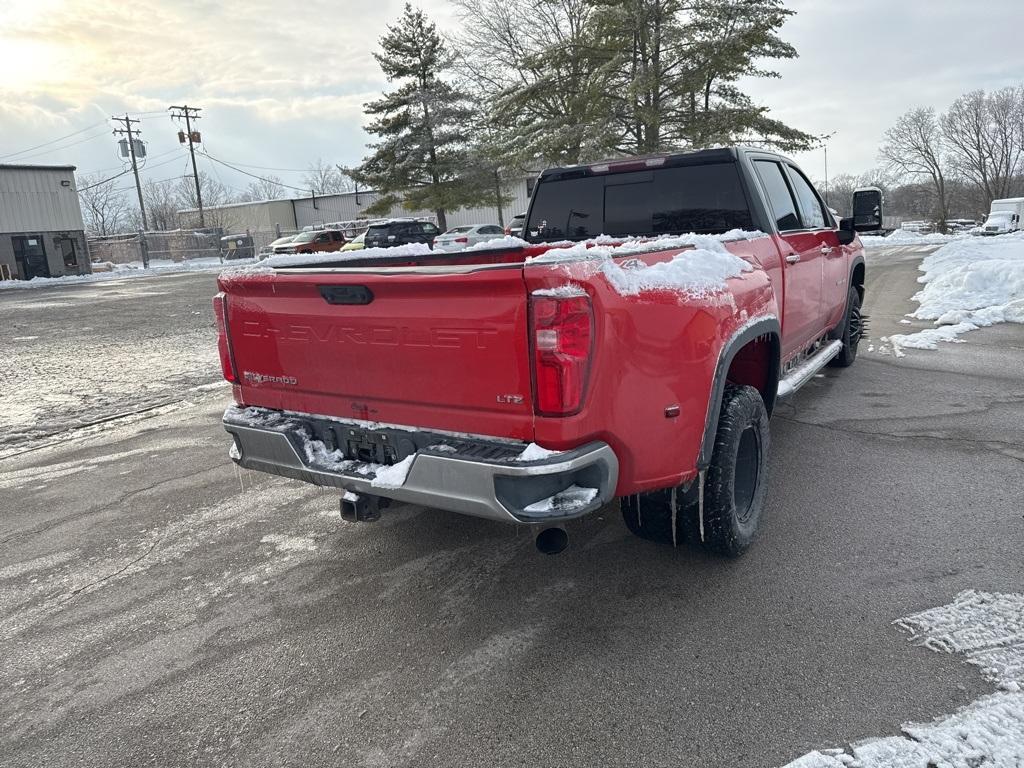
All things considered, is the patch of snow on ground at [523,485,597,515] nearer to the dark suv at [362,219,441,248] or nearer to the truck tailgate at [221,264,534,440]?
the truck tailgate at [221,264,534,440]

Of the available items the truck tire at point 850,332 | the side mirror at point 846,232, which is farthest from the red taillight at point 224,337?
the truck tire at point 850,332

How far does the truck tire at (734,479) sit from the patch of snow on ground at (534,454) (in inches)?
38.3

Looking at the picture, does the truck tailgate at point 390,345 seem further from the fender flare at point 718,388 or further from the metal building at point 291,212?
the metal building at point 291,212

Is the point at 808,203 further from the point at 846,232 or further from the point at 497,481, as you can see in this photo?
the point at 497,481

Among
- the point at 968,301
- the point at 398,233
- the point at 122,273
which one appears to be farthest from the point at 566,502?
the point at 122,273

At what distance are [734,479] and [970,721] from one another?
129 centimetres

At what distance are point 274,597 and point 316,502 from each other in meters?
1.16

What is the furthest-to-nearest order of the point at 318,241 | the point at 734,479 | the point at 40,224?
the point at 40,224 → the point at 318,241 → the point at 734,479

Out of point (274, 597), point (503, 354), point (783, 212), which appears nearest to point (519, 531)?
point (274, 597)

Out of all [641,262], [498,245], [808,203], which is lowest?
[641,262]

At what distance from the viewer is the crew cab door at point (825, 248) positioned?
5.22m

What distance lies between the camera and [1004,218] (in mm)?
38938

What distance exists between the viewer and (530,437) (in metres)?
2.62

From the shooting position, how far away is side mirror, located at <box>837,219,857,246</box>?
5.50 metres
